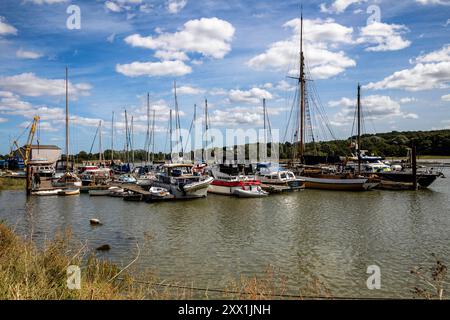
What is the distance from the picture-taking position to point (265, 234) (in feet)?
71.3

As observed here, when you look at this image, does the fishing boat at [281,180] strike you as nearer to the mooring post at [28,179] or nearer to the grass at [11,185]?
the mooring post at [28,179]

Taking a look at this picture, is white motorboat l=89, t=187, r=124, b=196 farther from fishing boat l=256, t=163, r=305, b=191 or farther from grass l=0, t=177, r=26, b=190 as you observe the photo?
fishing boat l=256, t=163, r=305, b=191

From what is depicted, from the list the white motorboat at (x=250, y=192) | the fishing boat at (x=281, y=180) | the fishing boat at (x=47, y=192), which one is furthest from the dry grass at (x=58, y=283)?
the fishing boat at (x=281, y=180)

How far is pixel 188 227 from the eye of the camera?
79.0 feet

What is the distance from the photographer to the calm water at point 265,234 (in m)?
14.4

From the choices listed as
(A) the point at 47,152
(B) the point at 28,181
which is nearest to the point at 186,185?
(B) the point at 28,181

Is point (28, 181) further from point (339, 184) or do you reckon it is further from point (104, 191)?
point (339, 184)

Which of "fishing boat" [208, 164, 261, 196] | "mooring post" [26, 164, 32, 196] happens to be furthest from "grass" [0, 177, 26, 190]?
"fishing boat" [208, 164, 261, 196]

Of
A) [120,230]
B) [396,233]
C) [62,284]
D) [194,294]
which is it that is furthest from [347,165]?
[62,284]

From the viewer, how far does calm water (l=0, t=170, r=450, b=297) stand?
1444cm

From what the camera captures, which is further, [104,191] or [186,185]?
[104,191]
